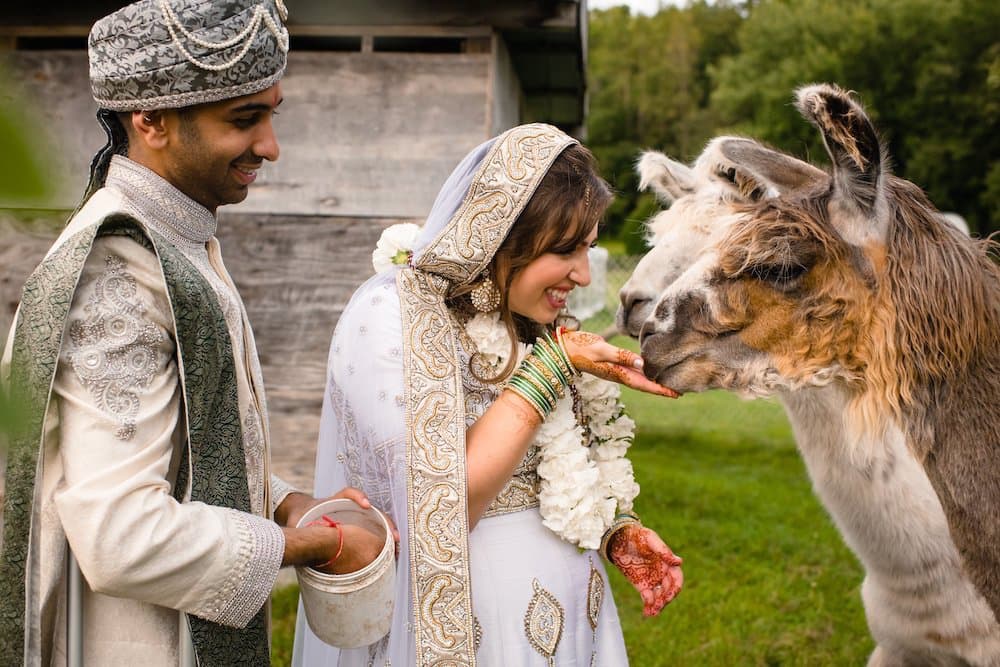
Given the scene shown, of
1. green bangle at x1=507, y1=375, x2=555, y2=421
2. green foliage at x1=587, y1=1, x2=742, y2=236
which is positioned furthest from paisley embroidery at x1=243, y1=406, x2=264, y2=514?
green foliage at x1=587, y1=1, x2=742, y2=236

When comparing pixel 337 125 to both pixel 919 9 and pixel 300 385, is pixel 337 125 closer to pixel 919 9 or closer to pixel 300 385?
pixel 300 385

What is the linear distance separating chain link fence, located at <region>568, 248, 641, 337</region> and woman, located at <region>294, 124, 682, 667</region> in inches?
312

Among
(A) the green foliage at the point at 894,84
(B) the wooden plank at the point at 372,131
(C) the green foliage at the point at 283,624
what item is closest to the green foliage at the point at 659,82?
(A) the green foliage at the point at 894,84

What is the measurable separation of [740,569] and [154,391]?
4857 millimetres

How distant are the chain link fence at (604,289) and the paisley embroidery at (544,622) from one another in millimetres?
8050

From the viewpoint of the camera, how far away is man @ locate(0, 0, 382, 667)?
4.42 ft

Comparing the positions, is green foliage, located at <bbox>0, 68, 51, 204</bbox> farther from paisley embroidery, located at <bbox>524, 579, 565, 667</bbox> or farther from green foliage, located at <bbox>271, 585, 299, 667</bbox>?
green foliage, located at <bbox>271, 585, 299, 667</bbox>

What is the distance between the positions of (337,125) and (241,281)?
37.6 inches

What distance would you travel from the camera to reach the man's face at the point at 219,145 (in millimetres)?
1588

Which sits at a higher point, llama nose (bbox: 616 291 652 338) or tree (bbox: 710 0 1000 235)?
llama nose (bbox: 616 291 652 338)

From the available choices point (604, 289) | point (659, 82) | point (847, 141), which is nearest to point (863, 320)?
point (847, 141)

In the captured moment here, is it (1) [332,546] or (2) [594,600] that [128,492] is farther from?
(2) [594,600]

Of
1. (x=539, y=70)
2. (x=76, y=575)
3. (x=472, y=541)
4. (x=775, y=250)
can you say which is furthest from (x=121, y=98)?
(x=539, y=70)

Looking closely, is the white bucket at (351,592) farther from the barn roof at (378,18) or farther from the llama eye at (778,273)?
the barn roof at (378,18)
